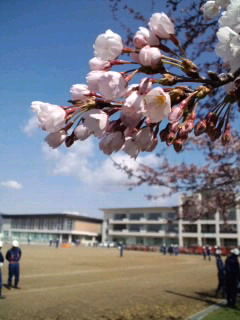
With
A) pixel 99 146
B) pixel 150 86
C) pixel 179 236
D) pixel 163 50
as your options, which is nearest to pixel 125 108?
pixel 150 86

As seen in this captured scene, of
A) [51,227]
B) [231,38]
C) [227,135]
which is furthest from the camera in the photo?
[51,227]

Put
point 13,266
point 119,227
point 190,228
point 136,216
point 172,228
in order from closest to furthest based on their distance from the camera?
point 13,266 < point 190,228 < point 172,228 < point 136,216 < point 119,227

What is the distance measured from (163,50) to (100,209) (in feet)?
294

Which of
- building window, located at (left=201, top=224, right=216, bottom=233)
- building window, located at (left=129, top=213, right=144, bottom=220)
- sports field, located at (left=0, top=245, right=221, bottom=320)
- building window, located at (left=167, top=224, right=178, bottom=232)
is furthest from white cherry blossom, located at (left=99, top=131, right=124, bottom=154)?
building window, located at (left=129, top=213, right=144, bottom=220)

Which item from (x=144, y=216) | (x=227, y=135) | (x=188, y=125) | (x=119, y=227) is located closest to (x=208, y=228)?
(x=144, y=216)

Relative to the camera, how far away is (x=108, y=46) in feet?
3.87

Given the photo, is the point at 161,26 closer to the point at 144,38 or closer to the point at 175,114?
the point at 144,38

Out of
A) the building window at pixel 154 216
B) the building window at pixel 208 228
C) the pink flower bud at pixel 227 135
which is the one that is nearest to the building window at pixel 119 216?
the building window at pixel 154 216

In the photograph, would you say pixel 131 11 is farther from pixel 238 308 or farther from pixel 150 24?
pixel 238 308

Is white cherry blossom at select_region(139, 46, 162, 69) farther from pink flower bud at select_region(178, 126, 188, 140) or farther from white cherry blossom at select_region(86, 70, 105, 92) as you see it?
pink flower bud at select_region(178, 126, 188, 140)

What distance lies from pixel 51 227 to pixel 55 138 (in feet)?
316

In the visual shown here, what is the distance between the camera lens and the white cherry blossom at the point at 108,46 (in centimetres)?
118

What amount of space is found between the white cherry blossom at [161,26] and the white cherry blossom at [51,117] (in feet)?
1.76

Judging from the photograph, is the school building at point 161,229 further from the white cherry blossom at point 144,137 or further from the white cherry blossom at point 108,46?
the white cherry blossom at point 108,46
